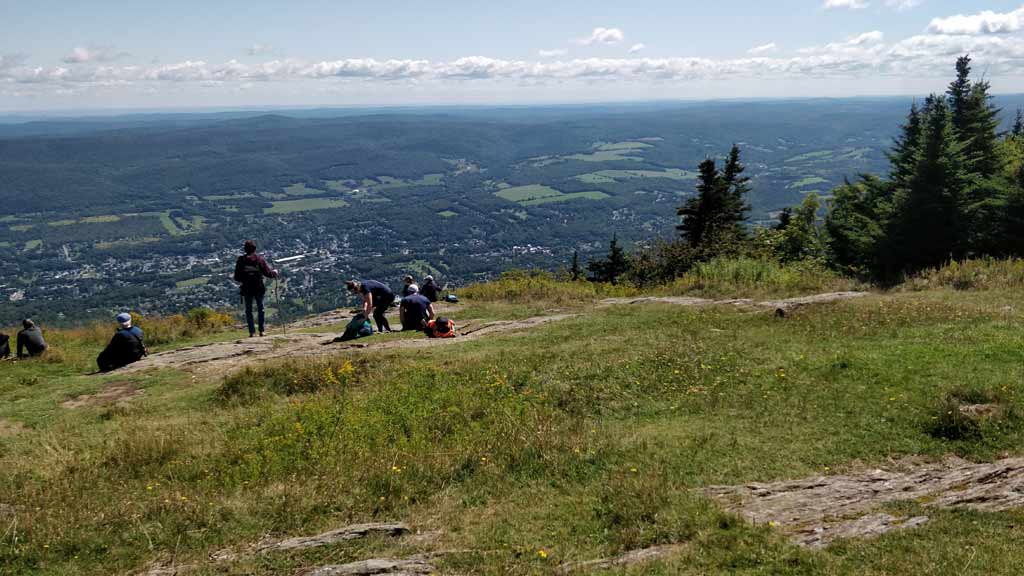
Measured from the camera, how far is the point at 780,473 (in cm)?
784

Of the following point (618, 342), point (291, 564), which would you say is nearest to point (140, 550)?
point (291, 564)

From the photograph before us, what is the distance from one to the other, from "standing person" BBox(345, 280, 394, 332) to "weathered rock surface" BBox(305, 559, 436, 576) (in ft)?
37.2

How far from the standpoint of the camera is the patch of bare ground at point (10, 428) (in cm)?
998

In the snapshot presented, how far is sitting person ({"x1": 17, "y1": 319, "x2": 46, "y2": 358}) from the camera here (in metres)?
15.6

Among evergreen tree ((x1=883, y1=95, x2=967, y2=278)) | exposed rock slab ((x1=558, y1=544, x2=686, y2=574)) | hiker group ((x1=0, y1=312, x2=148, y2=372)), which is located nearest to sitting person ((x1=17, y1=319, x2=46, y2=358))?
hiker group ((x1=0, y1=312, x2=148, y2=372))

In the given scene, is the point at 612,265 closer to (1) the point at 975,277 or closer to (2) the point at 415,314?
(1) the point at 975,277

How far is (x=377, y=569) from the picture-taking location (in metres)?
5.72

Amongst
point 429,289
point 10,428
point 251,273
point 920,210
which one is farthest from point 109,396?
point 920,210

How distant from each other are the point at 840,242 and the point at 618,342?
80.8ft

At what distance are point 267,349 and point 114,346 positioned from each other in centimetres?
356

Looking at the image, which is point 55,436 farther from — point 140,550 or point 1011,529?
point 1011,529

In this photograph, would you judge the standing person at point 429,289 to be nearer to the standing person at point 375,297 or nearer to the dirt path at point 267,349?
the standing person at point 375,297

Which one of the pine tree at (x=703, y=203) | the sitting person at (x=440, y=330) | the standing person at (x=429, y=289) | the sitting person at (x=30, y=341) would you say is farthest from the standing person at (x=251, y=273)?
the pine tree at (x=703, y=203)

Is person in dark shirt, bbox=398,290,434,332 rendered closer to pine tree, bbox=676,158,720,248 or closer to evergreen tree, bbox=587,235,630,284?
pine tree, bbox=676,158,720,248
